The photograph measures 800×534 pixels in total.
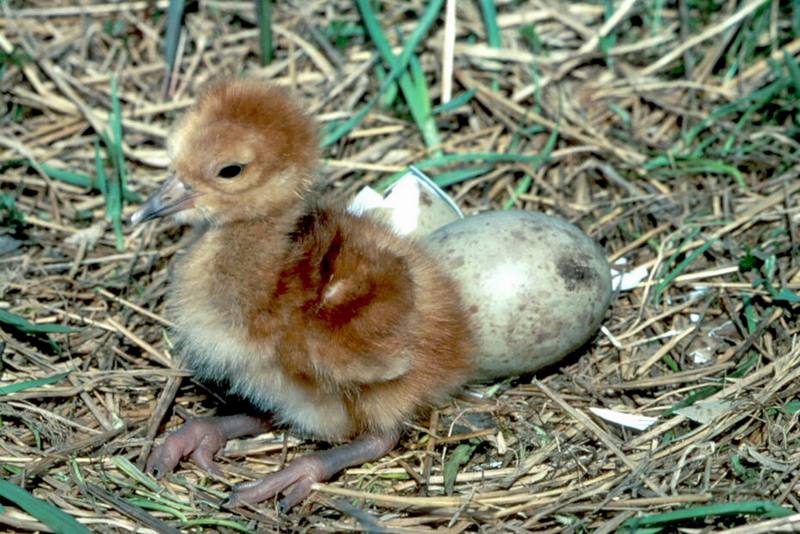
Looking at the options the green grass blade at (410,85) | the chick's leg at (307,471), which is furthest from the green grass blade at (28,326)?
the green grass blade at (410,85)

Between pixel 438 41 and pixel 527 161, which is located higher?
pixel 438 41

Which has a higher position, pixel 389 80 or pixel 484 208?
pixel 389 80

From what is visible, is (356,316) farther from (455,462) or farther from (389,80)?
(389,80)

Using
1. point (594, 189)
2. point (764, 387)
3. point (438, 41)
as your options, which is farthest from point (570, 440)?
point (438, 41)

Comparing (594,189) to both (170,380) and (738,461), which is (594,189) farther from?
(170,380)

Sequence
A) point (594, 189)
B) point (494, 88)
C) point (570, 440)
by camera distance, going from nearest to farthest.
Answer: point (570, 440) < point (594, 189) < point (494, 88)

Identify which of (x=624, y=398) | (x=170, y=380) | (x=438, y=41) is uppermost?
(x=438, y=41)

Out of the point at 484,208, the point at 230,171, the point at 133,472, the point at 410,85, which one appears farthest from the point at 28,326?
the point at 410,85
